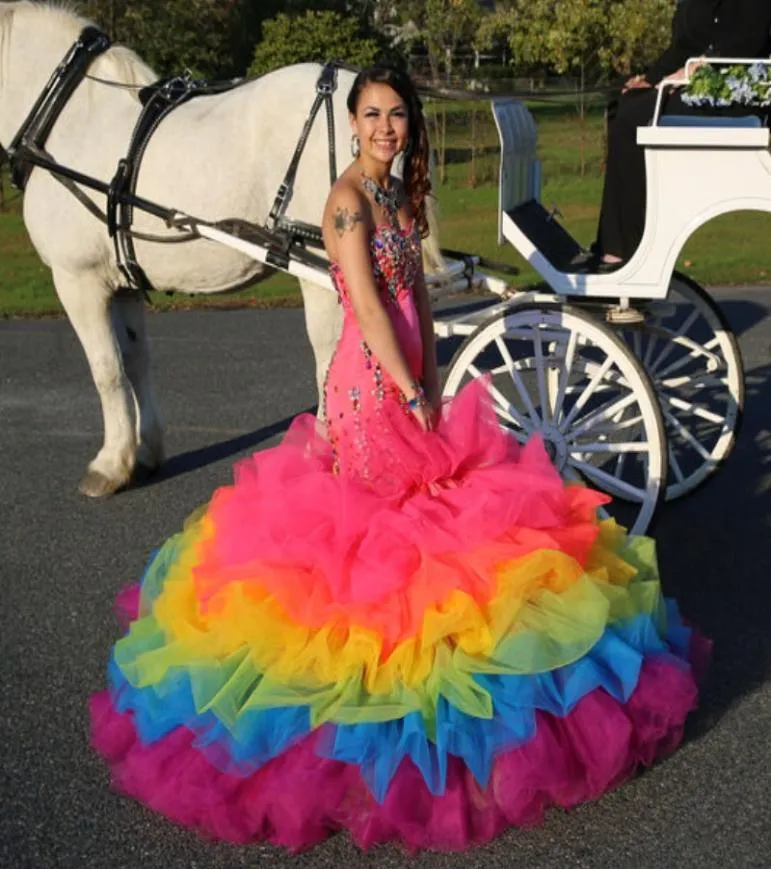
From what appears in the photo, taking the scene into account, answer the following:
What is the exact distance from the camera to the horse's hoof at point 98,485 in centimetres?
575

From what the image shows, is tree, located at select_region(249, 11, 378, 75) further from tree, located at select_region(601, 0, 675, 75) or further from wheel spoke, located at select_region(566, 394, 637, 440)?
wheel spoke, located at select_region(566, 394, 637, 440)

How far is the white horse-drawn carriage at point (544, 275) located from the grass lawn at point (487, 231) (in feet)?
14.1

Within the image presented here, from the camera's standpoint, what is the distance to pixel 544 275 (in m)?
4.65

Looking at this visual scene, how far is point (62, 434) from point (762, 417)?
4.15m

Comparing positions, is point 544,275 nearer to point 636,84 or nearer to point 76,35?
point 636,84

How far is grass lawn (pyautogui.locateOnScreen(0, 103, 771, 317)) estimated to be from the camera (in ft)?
37.6

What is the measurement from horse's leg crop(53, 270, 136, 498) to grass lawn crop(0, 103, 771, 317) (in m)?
4.30

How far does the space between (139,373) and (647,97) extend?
9.74 ft

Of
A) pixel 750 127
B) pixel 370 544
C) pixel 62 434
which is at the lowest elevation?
pixel 62 434

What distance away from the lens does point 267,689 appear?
2.90 meters

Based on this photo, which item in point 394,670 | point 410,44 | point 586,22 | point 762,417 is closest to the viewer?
point 394,670

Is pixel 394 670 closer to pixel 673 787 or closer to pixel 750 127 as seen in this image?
pixel 673 787

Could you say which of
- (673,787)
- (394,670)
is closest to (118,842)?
(394,670)

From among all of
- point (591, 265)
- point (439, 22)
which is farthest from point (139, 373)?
point (439, 22)
